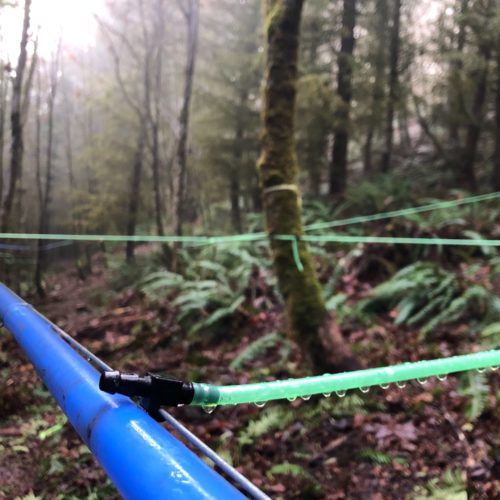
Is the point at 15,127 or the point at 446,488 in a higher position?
the point at 15,127

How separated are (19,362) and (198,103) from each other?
9287 millimetres

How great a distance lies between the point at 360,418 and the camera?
424cm

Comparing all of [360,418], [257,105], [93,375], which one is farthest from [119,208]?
[93,375]

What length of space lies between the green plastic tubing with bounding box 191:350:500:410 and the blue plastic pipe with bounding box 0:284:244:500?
17cm

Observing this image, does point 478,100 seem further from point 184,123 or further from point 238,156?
point 184,123

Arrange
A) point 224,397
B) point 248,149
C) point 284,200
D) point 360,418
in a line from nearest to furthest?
point 224,397
point 360,418
point 284,200
point 248,149

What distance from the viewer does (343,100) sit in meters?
11.6

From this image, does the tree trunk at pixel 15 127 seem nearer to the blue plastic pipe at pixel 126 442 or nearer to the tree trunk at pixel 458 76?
the blue plastic pipe at pixel 126 442

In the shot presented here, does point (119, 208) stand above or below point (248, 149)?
below

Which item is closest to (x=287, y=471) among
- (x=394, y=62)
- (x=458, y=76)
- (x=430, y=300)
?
(x=430, y=300)

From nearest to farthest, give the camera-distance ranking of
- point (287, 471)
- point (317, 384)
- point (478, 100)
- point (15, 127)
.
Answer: point (317, 384) < point (287, 471) < point (15, 127) < point (478, 100)

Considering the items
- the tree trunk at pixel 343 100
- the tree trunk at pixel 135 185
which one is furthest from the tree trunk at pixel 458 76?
the tree trunk at pixel 135 185

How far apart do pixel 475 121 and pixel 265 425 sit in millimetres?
9643

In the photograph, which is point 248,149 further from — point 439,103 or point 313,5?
point 439,103
